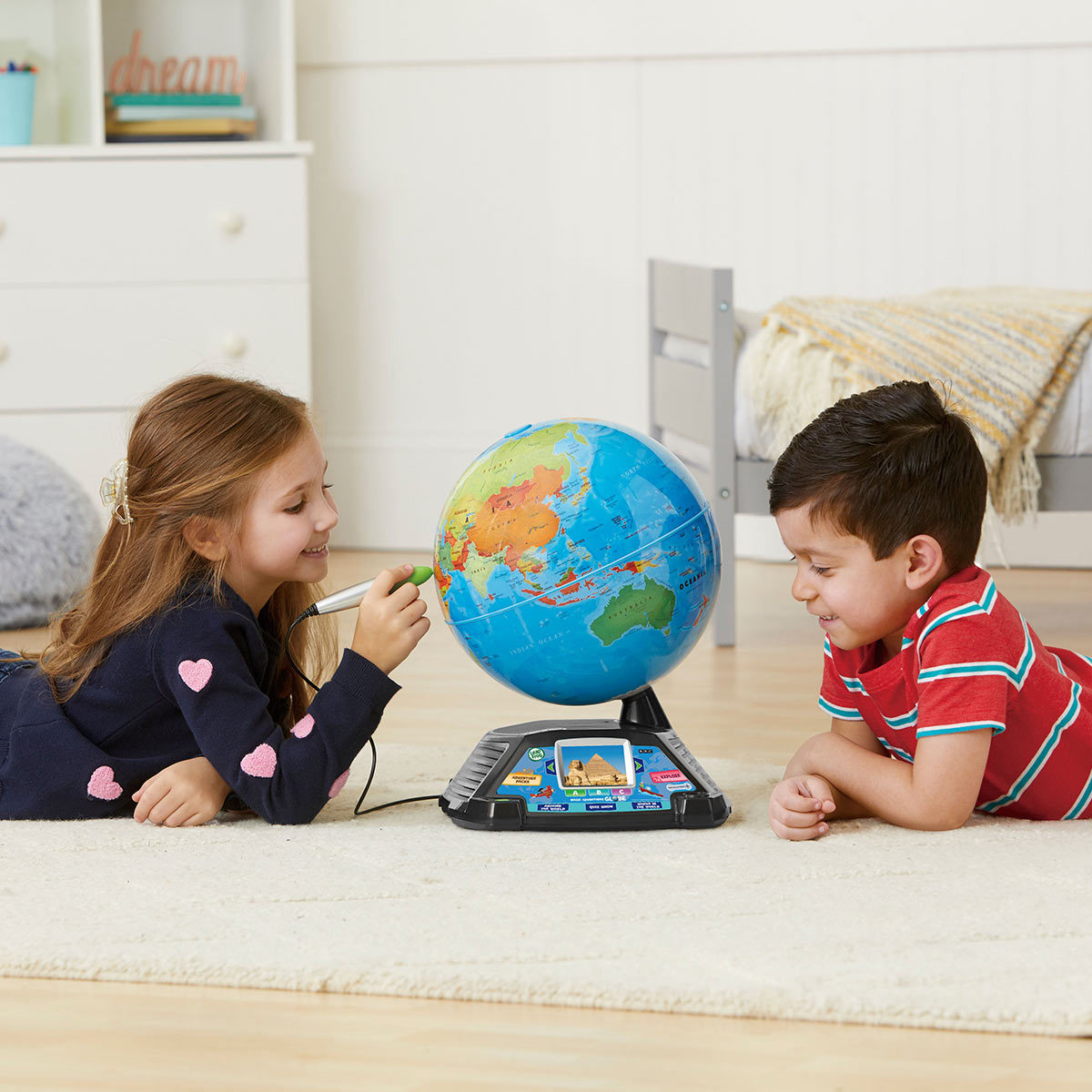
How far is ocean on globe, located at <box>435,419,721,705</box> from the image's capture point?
1578mm

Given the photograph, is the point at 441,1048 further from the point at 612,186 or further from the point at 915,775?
the point at 612,186

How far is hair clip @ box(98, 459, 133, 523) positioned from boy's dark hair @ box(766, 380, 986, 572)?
76 centimetres

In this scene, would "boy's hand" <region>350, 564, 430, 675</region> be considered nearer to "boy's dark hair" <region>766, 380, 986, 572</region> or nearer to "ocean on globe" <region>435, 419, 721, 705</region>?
"ocean on globe" <region>435, 419, 721, 705</region>

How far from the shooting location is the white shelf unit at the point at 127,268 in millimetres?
3891

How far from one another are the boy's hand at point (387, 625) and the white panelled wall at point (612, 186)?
8.85ft

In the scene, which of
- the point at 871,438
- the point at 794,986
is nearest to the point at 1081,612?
the point at 871,438

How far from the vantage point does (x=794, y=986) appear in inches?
47.8

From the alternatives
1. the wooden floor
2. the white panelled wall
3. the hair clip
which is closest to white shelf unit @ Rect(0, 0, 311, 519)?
the white panelled wall

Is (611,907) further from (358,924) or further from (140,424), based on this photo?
(140,424)

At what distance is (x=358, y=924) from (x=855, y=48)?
3.35 metres

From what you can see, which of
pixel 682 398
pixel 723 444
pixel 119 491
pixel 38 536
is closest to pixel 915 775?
pixel 119 491

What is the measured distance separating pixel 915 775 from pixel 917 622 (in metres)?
0.16

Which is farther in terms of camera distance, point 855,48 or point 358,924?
point 855,48

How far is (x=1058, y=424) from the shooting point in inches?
119
